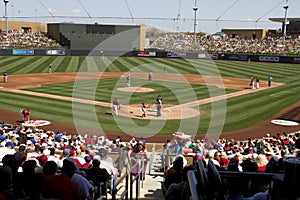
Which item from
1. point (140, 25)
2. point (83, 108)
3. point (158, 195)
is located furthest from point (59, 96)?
point (140, 25)

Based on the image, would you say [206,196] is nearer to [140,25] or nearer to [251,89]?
[251,89]

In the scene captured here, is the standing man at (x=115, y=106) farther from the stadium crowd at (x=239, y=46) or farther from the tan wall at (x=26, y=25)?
the tan wall at (x=26, y=25)

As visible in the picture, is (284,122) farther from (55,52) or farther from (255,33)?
(255,33)

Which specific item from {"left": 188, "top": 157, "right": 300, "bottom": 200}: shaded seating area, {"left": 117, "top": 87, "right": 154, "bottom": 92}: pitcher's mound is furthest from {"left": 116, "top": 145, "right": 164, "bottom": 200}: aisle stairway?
{"left": 117, "top": 87, "right": 154, "bottom": 92}: pitcher's mound

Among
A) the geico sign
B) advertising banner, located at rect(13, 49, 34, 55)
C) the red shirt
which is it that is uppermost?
advertising banner, located at rect(13, 49, 34, 55)

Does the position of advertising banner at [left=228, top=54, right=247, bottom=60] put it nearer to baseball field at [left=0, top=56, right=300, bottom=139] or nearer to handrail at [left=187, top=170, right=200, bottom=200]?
baseball field at [left=0, top=56, right=300, bottom=139]

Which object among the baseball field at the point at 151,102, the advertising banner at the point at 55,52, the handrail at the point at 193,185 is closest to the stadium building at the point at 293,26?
the baseball field at the point at 151,102
